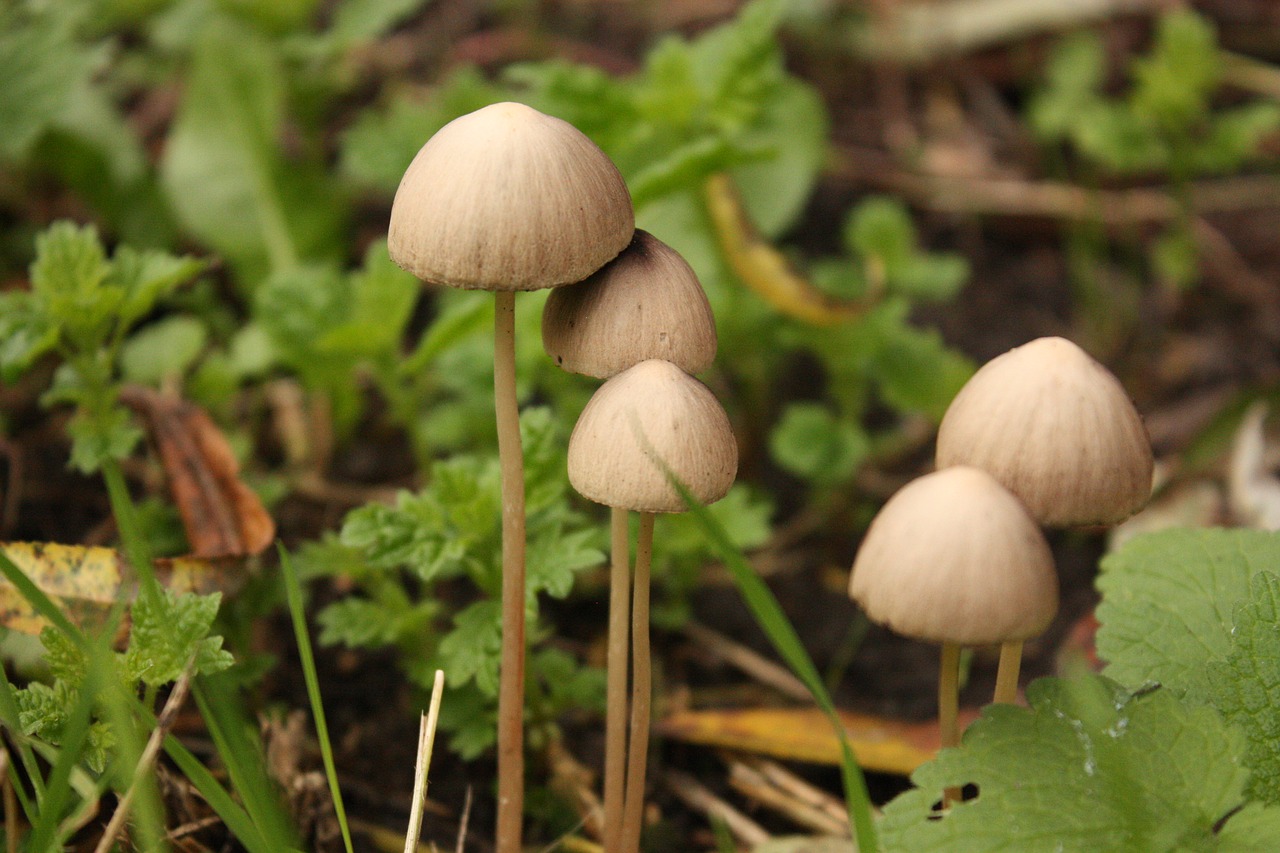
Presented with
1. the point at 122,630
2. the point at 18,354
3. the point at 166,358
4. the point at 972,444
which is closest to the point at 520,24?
the point at 166,358

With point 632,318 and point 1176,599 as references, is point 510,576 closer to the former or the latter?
point 632,318

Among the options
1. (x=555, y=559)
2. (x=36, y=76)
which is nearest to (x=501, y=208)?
Result: (x=555, y=559)

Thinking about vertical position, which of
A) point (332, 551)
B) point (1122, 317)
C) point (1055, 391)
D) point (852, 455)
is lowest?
point (1122, 317)

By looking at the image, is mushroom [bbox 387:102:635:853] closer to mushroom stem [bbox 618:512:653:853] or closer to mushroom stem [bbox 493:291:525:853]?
mushroom stem [bbox 493:291:525:853]

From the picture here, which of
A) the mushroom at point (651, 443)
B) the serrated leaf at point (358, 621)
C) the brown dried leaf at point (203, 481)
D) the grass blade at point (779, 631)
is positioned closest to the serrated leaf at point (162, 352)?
the brown dried leaf at point (203, 481)

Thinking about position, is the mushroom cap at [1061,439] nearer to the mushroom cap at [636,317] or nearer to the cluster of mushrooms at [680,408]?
the cluster of mushrooms at [680,408]

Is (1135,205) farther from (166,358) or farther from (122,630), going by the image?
(122,630)
